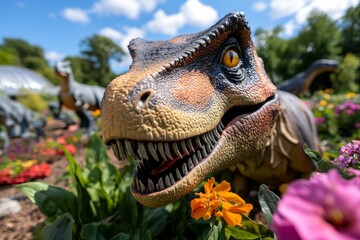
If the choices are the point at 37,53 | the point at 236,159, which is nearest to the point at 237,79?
the point at 236,159

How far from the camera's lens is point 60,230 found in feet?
3.96

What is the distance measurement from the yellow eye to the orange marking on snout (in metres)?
0.16

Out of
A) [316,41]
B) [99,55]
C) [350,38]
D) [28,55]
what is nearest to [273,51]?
[316,41]

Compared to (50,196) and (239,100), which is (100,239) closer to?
(50,196)

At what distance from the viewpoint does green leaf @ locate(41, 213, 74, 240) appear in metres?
1.19

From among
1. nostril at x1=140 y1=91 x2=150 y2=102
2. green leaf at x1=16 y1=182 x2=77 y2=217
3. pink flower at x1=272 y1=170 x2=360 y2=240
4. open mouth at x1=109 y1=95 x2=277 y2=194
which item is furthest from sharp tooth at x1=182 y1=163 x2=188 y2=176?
green leaf at x1=16 y1=182 x2=77 y2=217

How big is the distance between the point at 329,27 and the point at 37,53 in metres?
50.3

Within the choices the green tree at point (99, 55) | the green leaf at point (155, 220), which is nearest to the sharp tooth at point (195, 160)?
the green leaf at point (155, 220)

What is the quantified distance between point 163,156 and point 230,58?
2.13 ft

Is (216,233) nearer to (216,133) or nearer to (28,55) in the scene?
(216,133)

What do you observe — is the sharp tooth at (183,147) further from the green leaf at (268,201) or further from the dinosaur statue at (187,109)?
the green leaf at (268,201)

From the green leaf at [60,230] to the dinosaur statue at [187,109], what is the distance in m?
0.44

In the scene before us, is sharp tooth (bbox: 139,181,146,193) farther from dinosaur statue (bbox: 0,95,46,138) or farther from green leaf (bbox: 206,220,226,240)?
dinosaur statue (bbox: 0,95,46,138)

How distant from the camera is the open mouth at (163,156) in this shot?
93 cm
